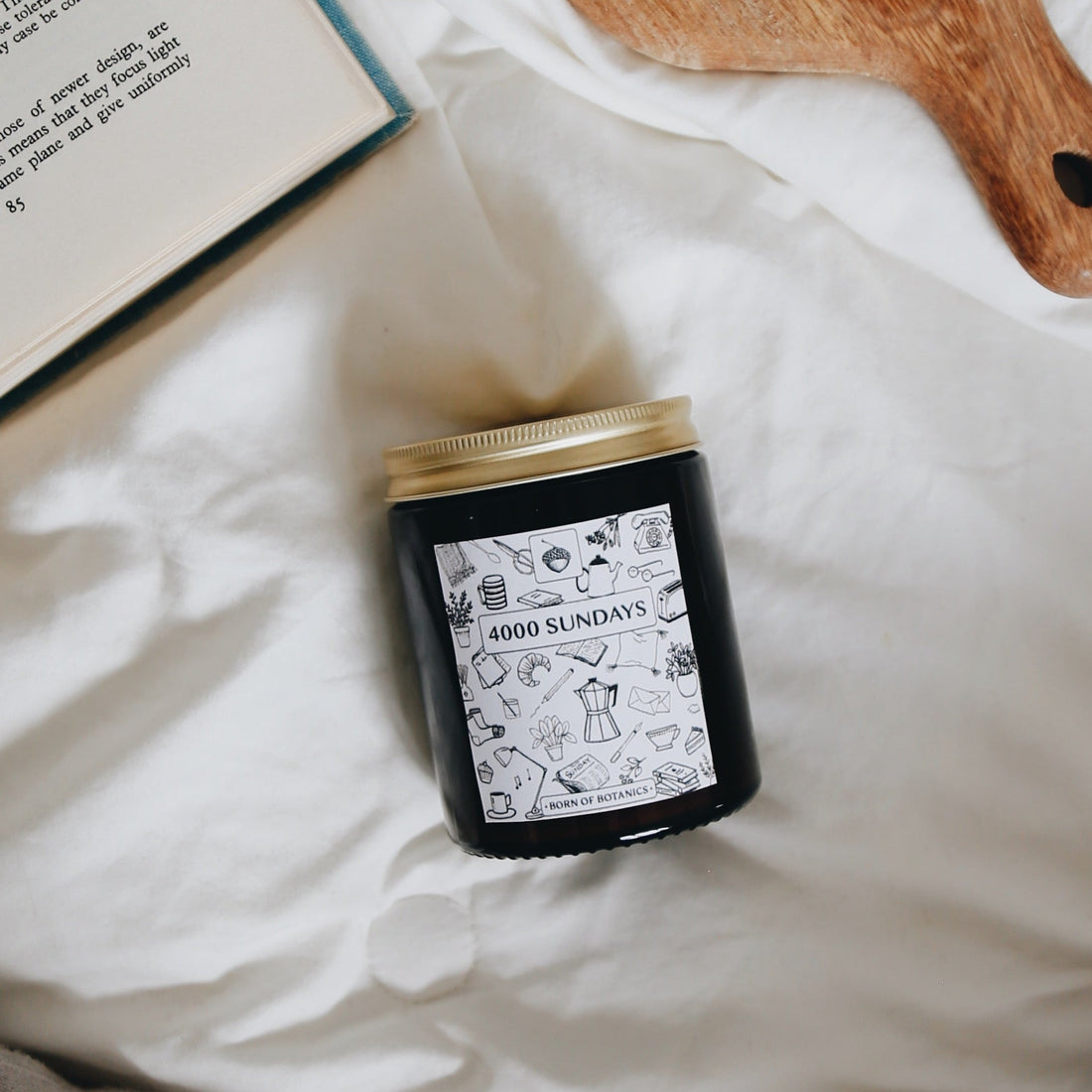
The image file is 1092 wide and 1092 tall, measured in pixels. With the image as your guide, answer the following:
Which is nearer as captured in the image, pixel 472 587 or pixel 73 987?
pixel 472 587

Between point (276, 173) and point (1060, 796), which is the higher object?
point (276, 173)

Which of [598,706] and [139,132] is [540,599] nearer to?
[598,706]

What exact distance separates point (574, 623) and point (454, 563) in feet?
0.19

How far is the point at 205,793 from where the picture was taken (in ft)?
1.66

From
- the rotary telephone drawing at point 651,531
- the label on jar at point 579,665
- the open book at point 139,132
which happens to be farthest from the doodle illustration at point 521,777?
the open book at point 139,132

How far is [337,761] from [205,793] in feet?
0.23

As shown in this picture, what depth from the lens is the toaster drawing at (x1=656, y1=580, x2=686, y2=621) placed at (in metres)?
0.41

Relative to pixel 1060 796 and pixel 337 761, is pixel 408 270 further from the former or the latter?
pixel 1060 796

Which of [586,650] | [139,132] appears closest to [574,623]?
[586,650]

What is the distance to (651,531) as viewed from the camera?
41 cm

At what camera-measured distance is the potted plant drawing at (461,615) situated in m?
0.41

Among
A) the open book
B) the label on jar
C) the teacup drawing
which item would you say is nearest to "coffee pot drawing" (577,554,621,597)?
the label on jar

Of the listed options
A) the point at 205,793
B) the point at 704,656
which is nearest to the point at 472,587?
the point at 704,656

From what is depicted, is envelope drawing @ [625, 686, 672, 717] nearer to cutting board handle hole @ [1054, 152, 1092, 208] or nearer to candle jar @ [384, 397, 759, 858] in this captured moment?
candle jar @ [384, 397, 759, 858]
